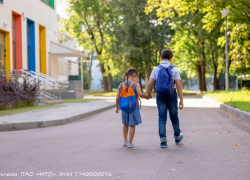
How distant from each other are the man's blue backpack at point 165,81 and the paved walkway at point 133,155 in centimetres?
103

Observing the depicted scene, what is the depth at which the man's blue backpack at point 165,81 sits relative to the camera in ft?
23.2

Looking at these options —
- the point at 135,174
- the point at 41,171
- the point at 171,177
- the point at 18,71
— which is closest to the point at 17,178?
the point at 41,171

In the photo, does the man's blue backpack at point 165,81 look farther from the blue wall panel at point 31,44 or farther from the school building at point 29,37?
the blue wall panel at point 31,44

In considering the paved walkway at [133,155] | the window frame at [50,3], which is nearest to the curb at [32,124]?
the paved walkway at [133,155]

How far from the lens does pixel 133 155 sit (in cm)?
653

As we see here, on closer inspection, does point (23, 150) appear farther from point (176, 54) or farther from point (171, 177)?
point (176, 54)

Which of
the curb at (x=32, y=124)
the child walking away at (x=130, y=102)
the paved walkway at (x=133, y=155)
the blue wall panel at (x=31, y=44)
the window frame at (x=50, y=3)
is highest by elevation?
the window frame at (x=50, y=3)

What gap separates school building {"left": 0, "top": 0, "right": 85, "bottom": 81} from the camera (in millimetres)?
23516

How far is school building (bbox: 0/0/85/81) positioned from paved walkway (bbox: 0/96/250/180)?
48.2 feet

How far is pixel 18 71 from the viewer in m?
23.5

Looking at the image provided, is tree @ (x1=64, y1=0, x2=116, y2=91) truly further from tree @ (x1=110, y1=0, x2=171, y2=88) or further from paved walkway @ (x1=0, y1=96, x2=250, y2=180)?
paved walkway @ (x1=0, y1=96, x2=250, y2=180)

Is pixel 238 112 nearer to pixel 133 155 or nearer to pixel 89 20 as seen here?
pixel 133 155

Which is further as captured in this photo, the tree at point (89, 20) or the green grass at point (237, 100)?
the tree at point (89, 20)

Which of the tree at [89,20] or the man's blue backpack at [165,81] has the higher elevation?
the tree at [89,20]
